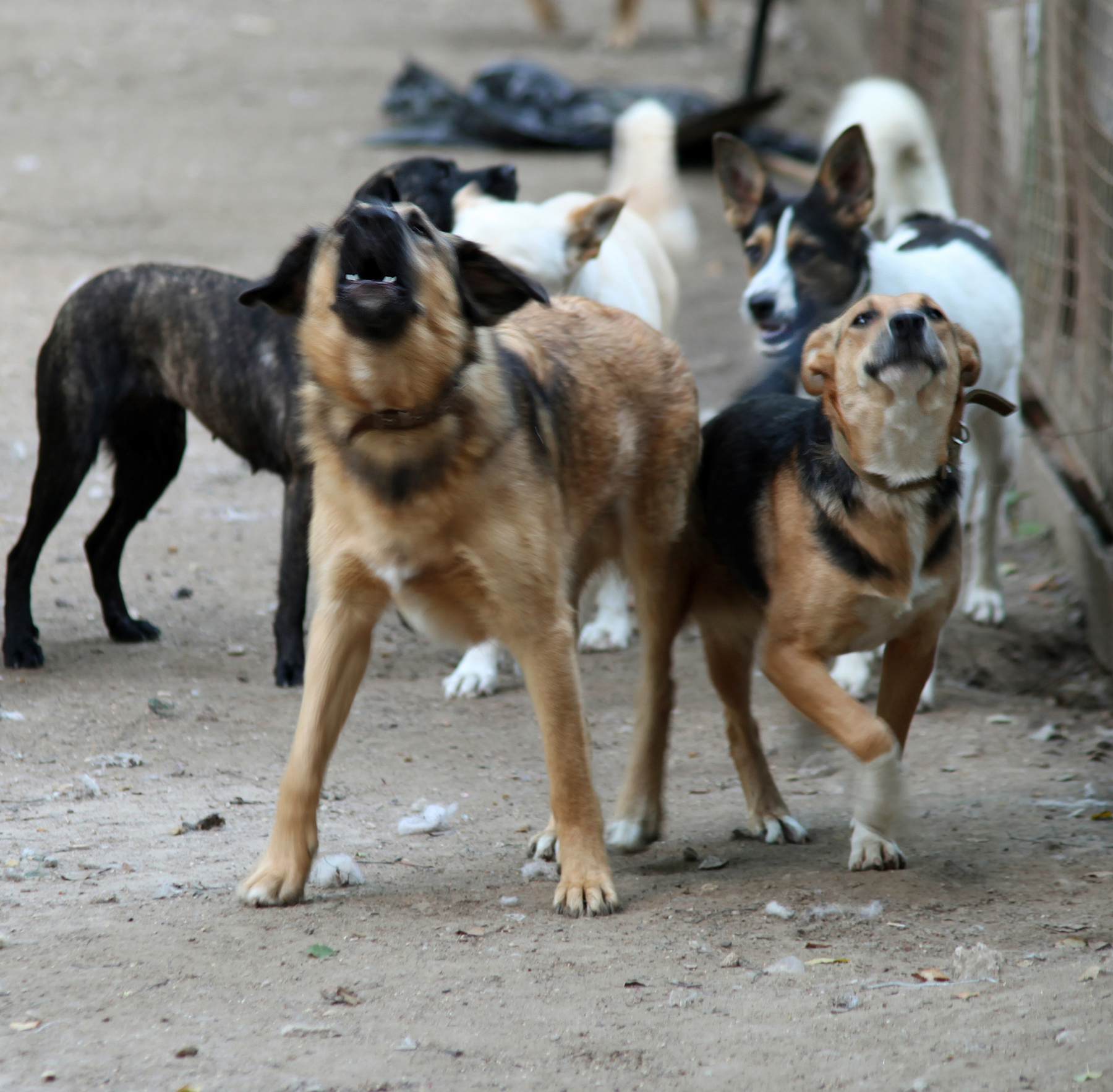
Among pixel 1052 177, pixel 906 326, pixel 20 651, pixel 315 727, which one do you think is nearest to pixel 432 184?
pixel 20 651

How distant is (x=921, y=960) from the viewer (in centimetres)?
292

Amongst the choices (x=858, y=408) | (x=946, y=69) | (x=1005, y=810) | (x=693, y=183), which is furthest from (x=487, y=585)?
(x=693, y=183)

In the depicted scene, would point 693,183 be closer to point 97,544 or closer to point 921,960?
point 97,544

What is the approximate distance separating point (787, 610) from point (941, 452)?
0.55 m

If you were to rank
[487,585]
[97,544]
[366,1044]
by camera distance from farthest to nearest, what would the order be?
[97,544] < [487,585] < [366,1044]

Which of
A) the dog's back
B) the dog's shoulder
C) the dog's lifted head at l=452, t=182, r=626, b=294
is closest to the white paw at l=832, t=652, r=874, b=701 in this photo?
the dog's shoulder

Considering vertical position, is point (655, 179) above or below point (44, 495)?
above

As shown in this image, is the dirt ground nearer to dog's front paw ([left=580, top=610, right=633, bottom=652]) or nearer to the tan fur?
dog's front paw ([left=580, top=610, right=633, bottom=652])

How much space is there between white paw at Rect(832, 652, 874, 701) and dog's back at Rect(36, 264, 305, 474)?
216cm

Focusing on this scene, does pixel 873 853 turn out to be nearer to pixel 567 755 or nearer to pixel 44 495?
pixel 567 755

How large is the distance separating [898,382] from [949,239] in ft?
9.14

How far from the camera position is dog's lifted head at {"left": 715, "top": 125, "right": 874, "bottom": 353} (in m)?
5.02

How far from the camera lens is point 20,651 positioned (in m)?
4.92

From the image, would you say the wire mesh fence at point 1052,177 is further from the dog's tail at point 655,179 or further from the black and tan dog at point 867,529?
the black and tan dog at point 867,529
